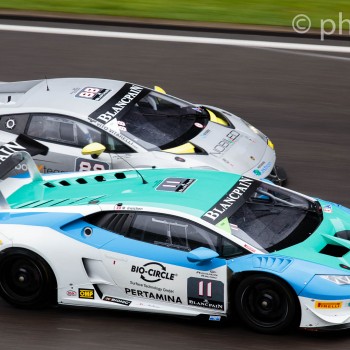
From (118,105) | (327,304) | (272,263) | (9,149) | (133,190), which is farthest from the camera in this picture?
(118,105)

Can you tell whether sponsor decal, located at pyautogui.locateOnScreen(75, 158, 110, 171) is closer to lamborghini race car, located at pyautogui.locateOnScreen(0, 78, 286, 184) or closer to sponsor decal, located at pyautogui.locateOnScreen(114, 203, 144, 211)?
lamborghini race car, located at pyautogui.locateOnScreen(0, 78, 286, 184)

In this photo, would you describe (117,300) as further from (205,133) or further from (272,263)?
(205,133)

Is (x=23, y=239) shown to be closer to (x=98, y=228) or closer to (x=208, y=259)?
(x=98, y=228)

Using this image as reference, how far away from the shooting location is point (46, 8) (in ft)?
60.2

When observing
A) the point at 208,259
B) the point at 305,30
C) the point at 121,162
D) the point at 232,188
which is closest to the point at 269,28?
the point at 305,30

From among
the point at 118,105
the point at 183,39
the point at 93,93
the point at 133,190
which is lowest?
the point at 133,190

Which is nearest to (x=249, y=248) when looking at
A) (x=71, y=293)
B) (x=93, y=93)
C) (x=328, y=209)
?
(x=328, y=209)

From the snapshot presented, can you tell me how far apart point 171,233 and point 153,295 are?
23.1 inches

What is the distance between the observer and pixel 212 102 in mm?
14484

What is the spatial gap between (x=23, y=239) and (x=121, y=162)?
2305mm

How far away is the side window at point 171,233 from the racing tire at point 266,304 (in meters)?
0.46

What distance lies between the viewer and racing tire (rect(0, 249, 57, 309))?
8797 mm

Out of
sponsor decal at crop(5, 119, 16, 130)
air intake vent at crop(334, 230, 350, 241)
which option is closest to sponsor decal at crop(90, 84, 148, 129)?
sponsor decal at crop(5, 119, 16, 130)

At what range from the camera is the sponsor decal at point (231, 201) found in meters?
8.57
